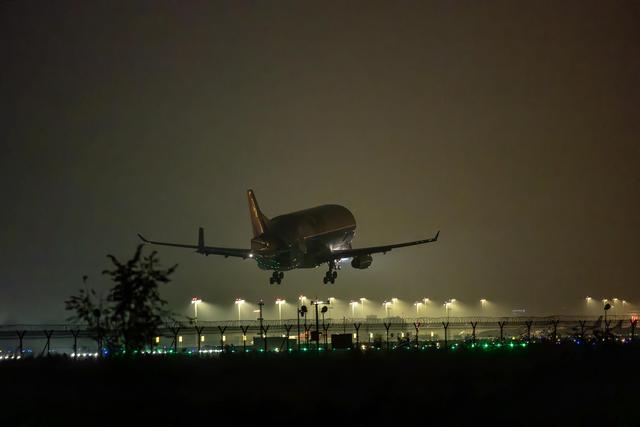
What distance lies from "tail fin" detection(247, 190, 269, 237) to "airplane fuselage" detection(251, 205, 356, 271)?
3.64 ft

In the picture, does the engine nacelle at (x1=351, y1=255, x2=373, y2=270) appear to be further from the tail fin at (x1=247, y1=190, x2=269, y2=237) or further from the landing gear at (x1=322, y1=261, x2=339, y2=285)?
the tail fin at (x1=247, y1=190, x2=269, y2=237)

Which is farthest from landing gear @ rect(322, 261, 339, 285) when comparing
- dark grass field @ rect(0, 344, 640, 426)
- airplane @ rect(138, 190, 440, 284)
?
dark grass field @ rect(0, 344, 640, 426)

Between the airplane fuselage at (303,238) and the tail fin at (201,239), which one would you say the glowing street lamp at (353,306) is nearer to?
the airplane fuselage at (303,238)

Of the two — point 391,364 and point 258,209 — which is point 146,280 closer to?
point 391,364

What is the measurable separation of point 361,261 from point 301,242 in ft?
31.8

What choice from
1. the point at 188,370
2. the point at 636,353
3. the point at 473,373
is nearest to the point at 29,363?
the point at 188,370

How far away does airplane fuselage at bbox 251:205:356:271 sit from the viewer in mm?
90312

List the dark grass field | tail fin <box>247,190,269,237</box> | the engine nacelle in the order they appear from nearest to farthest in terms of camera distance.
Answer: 1. the dark grass field
2. tail fin <box>247,190,269,237</box>
3. the engine nacelle

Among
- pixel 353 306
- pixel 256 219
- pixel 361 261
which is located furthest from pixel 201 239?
pixel 353 306

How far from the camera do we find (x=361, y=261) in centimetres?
9981

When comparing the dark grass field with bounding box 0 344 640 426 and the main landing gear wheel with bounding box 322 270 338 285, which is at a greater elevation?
the main landing gear wheel with bounding box 322 270 338 285

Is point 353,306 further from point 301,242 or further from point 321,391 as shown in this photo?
point 321,391

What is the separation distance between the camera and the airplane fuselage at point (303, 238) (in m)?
90.3

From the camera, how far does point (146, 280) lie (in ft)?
134
